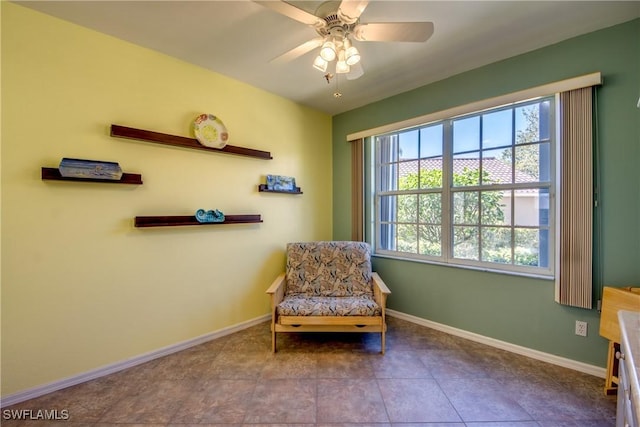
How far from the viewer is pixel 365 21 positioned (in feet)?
6.23

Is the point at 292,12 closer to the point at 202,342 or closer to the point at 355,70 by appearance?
the point at 355,70

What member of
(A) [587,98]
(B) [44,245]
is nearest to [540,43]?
(A) [587,98]

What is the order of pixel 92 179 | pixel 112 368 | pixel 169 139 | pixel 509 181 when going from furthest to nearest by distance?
pixel 509 181
pixel 169 139
pixel 112 368
pixel 92 179

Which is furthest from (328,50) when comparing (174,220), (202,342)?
(202,342)

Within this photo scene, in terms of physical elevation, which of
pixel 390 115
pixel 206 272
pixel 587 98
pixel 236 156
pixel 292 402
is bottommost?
pixel 292 402

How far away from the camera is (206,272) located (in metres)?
2.58

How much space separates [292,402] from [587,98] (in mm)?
2895

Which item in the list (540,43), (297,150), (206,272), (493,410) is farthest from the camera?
(297,150)

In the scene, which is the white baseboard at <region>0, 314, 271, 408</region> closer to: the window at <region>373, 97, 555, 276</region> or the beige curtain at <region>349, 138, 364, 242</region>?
the beige curtain at <region>349, 138, 364, 242</region>

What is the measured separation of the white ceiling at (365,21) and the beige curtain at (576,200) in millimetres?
534

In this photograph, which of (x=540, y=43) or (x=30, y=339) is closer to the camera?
(x=30, y=339)

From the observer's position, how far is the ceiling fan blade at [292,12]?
4.51 ft

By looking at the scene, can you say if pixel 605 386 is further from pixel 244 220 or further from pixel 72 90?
pixel 72 90

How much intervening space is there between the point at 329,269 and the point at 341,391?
4.02ft
